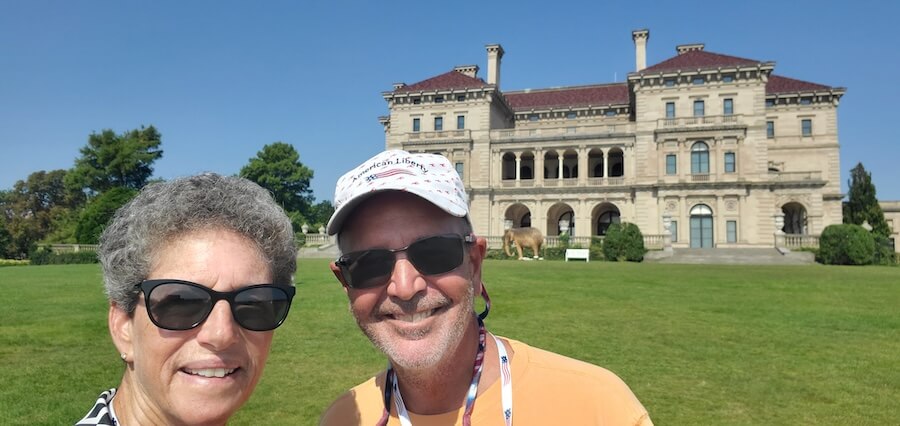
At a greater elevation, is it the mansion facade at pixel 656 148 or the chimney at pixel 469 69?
the chimney at pixel 469 69

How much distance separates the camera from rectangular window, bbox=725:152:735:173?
4472 cm

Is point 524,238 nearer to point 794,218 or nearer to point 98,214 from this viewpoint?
point 794,218

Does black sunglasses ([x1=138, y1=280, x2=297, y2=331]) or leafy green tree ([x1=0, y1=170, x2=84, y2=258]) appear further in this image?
leafy green tree ([x1=0, y1=170, x2=84, y2=258])

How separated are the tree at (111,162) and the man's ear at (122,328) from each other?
64.4 meters

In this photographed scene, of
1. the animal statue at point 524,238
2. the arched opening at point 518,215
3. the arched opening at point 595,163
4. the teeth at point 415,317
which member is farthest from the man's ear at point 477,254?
the arched opening at point 595,163

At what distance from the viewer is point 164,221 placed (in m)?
1.86

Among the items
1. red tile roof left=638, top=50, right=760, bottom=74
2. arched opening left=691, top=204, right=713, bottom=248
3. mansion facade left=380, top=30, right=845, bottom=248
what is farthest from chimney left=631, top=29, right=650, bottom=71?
arched opening left=691, top=204, right=713, bottom=248

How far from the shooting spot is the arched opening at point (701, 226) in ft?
145

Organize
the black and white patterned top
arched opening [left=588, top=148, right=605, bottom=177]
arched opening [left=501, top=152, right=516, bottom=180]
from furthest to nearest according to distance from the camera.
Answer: arched opening [left=501, top=152, right=516, bottom=180], arched opening [left=588, top=148, right=605, bottom=177], the black and white patterned top

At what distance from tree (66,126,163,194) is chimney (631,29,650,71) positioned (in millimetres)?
54303

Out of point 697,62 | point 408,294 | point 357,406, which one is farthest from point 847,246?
point 408,294

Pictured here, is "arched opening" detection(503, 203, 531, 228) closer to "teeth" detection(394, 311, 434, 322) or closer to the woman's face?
"teeth" detection(394, 311, 434, 322)

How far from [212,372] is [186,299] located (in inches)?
10.5

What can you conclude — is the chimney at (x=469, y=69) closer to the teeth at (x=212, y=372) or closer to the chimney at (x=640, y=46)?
the chimney at (x=640, y=46)
